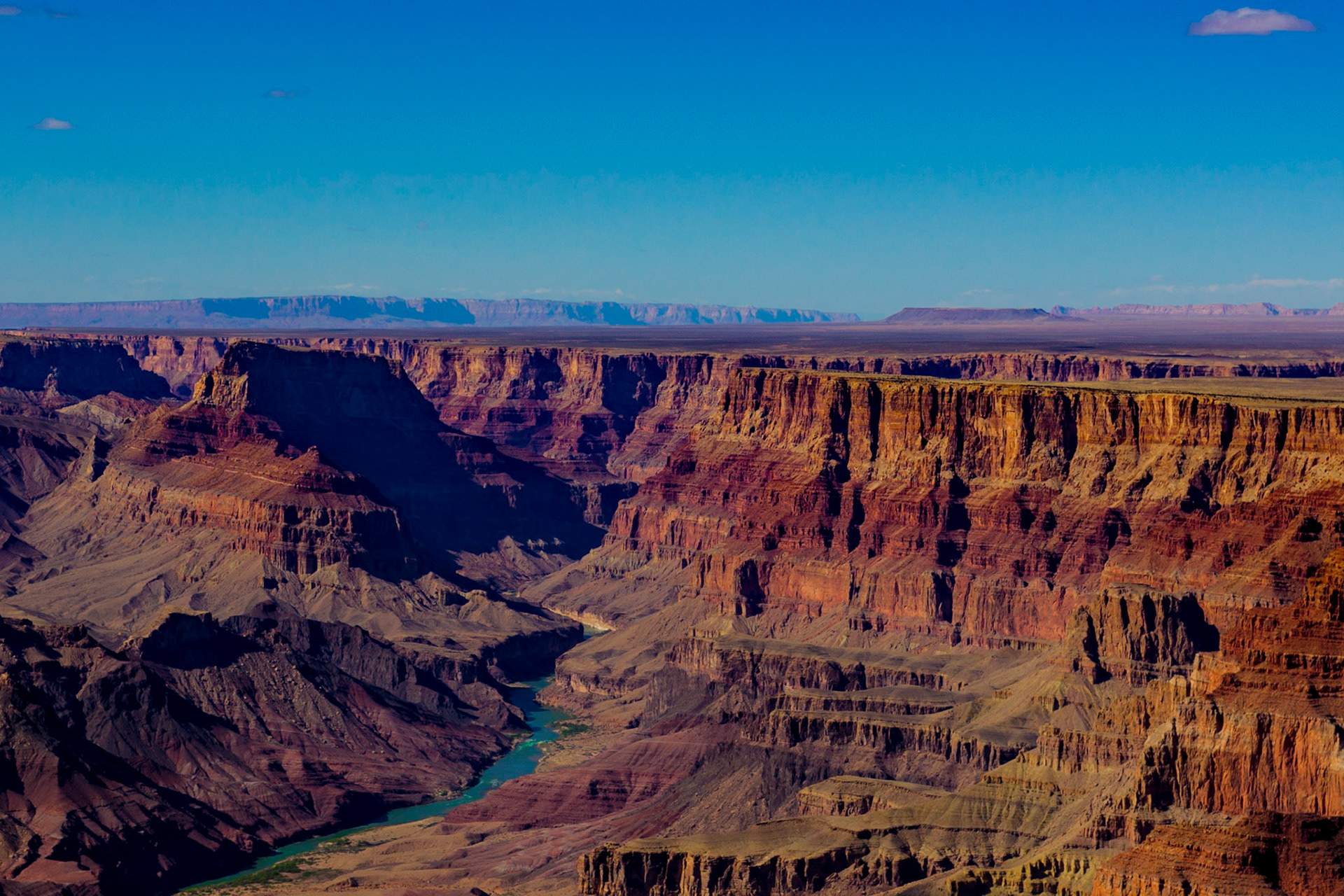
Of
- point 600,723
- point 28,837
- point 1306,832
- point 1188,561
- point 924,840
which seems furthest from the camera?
point 600,723

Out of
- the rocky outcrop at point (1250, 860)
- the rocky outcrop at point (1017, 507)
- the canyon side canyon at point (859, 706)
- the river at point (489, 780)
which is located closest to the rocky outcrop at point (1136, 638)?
the canyon side canyon at point (859, 706)

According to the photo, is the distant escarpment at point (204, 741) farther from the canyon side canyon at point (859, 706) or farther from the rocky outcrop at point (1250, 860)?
the rocky outcrop at point (1250, 860)

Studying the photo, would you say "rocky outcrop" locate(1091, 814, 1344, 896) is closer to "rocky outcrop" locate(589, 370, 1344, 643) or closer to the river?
"rocky outcrop" locate(589, 370, 1344, 643)

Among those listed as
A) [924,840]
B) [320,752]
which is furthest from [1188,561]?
[320,752]

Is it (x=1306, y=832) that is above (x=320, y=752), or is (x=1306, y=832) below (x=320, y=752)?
above

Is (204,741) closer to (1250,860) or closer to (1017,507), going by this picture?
(1017,507)

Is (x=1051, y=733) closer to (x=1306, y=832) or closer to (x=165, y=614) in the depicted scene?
(x=1306, y=832)
